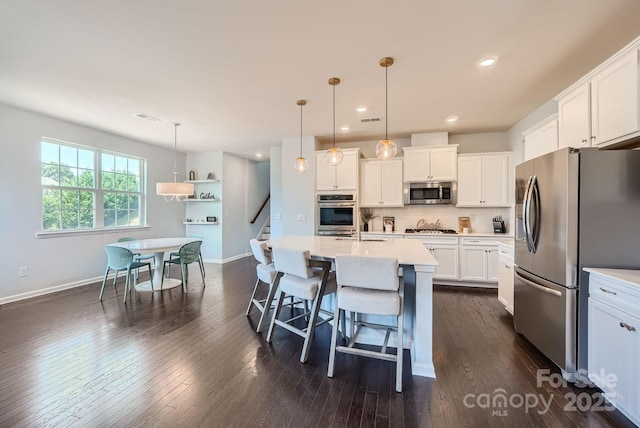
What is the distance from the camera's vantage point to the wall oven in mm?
5109

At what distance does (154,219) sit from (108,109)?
9.17 ft

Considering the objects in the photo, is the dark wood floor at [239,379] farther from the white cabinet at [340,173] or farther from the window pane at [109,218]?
the white cabinet at [340,173]

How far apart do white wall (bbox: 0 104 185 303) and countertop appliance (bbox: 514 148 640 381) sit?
17.7 feet

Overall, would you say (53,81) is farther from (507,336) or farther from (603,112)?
(507,336)

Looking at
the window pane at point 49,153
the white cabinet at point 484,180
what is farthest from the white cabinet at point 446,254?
the window pane at point 49,153

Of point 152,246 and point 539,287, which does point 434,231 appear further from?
point 152,246

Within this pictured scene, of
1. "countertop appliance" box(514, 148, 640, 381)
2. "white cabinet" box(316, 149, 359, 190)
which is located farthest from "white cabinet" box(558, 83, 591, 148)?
"white cabinet" box(316, 149, 359, 190)

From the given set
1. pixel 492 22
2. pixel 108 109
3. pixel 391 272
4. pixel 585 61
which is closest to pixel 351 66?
pixel 492 22

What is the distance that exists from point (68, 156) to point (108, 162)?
2.17 feet

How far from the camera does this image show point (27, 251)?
4.06 metres

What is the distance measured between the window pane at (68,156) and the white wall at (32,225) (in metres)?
0.17

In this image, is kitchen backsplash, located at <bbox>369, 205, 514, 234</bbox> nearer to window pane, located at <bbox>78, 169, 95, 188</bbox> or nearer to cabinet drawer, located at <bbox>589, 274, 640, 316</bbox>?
cabinet drawer, located at <bbox>589, 274, 640, 316</bbox>

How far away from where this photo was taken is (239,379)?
213 centimetres

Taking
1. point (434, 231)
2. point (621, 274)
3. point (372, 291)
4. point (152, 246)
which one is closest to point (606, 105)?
point (621, 274)
